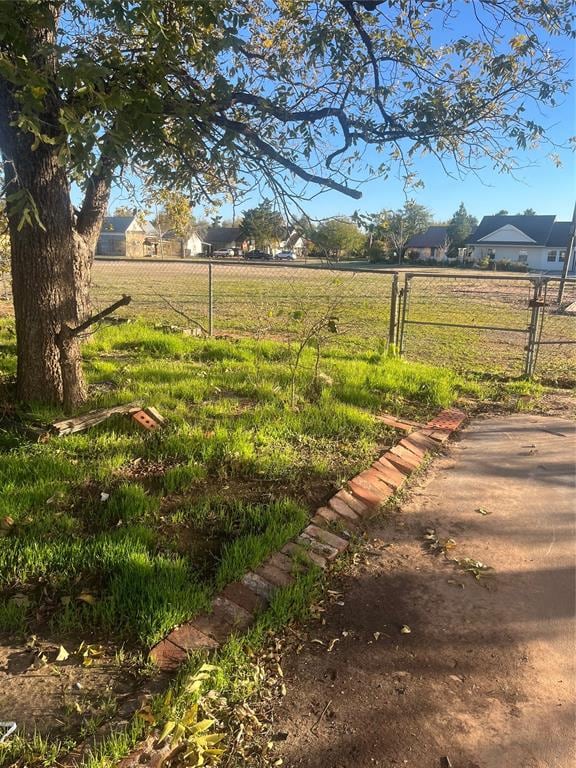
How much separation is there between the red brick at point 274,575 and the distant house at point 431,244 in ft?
201

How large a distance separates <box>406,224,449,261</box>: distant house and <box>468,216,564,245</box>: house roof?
3532 mm

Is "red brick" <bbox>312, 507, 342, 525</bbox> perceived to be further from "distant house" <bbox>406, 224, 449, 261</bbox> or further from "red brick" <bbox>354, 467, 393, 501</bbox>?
"distant house" <bbox>406, 224, 449, 261</bbox>

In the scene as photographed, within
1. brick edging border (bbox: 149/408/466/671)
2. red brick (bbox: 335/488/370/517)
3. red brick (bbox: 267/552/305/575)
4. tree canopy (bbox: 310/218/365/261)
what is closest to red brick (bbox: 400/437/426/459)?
brick edging border (bbox: 149/408/466/671)

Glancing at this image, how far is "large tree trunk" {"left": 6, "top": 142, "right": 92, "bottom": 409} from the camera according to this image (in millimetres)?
3672

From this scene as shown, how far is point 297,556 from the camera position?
8.90 feet

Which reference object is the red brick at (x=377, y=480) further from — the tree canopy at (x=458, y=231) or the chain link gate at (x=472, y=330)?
the tree canopy at (x=458, y=231)

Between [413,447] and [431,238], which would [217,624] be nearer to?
[413,447]

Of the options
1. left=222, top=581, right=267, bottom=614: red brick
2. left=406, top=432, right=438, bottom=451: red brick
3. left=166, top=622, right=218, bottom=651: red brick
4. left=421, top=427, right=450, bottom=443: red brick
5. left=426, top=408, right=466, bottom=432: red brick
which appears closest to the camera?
left=166, top=622, right=218, bottom=651: red brick

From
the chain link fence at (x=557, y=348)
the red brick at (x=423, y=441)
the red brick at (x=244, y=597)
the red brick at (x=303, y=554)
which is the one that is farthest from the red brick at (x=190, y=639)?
the chain link fence at (x=557, y=348)

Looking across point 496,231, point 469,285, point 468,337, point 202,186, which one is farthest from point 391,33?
point 496,231

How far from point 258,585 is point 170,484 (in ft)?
3.46

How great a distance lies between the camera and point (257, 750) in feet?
5.72

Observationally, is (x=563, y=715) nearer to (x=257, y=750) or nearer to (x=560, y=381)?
(x=257, y=750)

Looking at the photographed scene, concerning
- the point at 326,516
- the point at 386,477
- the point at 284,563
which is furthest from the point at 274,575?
the point at 386,477
